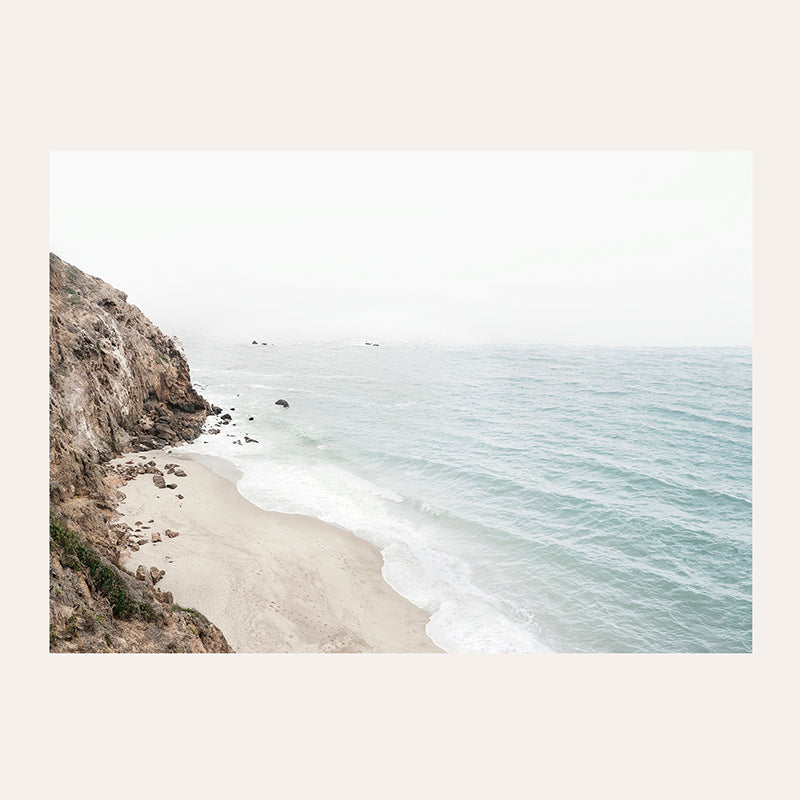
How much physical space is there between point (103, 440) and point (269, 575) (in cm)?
1279

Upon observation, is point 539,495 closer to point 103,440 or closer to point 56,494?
point 56,494

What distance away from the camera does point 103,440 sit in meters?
21.0

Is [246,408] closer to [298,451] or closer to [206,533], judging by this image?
[298,451]

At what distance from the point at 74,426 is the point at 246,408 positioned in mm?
19199

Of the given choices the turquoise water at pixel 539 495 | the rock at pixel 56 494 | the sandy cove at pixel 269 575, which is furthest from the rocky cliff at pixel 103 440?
the turquoise water at pixel 539 495

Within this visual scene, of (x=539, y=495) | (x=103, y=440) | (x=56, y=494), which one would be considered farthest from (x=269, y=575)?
(x=103, y=440)

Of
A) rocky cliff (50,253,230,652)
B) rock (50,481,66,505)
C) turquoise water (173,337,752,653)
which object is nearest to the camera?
rocky cliff (50,253,230,652)

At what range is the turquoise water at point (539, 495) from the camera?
13148mm

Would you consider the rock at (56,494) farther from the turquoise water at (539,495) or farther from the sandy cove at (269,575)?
the turquoise water at (539,495)

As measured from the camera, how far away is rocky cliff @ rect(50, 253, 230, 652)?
7102 mm

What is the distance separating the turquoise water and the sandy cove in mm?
953

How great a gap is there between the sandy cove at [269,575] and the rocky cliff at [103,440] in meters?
1.34

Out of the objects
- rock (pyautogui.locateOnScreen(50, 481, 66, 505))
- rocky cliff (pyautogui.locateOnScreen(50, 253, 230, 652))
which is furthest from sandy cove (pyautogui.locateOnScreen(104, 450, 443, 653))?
rock (pyautogui.locateOnScreen(50, 481, 66, 505))

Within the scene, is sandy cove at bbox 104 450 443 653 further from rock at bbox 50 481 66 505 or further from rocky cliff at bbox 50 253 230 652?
rock at bbox 50 481 66 505
